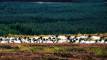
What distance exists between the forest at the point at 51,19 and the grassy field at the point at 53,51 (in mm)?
13812

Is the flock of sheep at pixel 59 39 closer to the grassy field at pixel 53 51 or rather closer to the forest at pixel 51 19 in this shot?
the grassy field at pixel 53 51

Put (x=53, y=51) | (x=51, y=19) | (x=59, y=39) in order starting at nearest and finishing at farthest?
(x=53, y=51)
(x=59, y=39)
(x=51, y=19)

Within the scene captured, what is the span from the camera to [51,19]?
8081cm

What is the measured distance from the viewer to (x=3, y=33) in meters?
64.6

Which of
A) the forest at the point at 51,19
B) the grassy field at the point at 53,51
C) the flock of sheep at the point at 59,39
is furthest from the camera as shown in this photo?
the forest at the point at 51,19

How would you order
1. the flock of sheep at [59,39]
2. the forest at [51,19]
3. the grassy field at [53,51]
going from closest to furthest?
the grassy field at [53,51] → the flock of sheep at [59,39] → the forest at [51,19]

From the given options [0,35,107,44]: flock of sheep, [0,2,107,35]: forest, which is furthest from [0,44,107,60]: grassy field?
[0,2,107,35]: forest

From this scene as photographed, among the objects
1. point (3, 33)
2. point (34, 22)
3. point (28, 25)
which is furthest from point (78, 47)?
point (34, 22)

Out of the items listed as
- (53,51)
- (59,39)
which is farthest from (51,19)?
(53,51)

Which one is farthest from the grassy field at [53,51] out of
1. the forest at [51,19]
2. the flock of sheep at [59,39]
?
the forest at [51,19]

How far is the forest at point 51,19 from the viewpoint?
6922 centimetres

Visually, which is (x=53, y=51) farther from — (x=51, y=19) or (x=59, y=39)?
(x=51, y=19)

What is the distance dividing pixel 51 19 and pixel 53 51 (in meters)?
31.6

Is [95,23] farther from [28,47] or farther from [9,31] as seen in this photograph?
[28,47]
